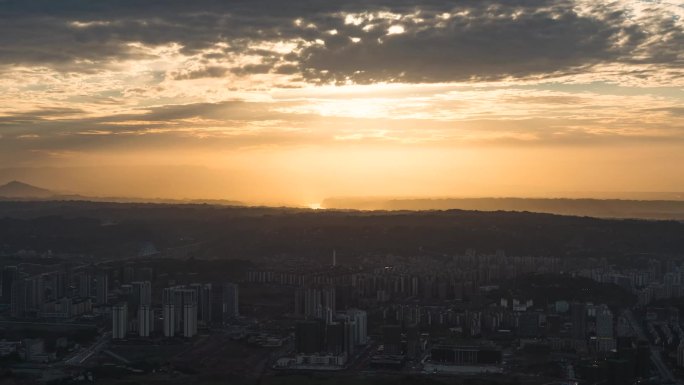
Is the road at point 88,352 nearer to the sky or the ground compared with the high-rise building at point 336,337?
nearer to the ground

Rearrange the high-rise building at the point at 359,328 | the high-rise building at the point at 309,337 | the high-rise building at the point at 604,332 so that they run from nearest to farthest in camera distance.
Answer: the high-rise building at the point at 309,337
the high-rise building at the point at 604,332
the high-rise building at the point at 359,328

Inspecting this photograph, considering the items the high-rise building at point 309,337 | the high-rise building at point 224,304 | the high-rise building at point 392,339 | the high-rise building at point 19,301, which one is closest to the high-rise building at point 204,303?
the high-rise building at point 224,304

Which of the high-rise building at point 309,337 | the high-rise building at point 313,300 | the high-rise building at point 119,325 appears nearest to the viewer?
the high-rise building at point 309,337

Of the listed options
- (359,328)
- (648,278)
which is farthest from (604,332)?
(648,278)

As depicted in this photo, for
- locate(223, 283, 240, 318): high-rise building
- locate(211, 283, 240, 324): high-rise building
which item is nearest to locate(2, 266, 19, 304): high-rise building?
locate(211, 283, 240, 324): high-rise building

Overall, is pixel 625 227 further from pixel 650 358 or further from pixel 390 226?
pixel 650 358

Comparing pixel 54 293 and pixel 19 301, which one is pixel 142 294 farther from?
pixel 54 293

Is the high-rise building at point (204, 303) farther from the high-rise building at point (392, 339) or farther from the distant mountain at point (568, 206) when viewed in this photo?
the distant mountain at point (568, 206)

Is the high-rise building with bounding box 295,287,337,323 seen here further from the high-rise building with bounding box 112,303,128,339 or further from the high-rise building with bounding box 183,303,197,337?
the high-rise building with bounding box 112,303,128,339
